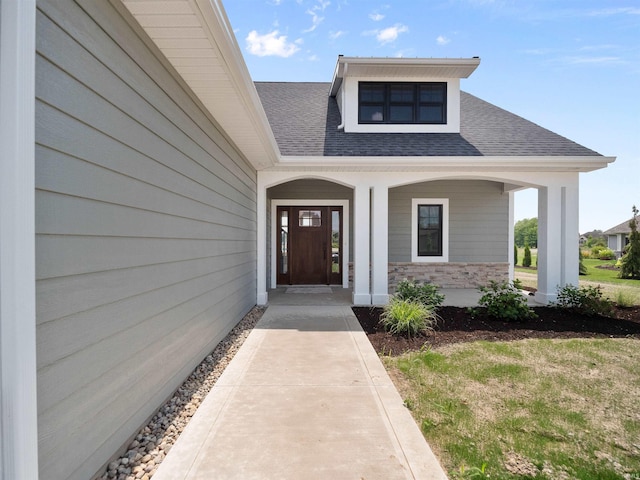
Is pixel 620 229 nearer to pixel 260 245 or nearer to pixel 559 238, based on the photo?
pixel 559 238

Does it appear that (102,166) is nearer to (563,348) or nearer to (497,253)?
(563,348)

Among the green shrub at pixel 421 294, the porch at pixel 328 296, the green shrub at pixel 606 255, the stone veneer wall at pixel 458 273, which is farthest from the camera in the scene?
the green shrub at pixel 606 255

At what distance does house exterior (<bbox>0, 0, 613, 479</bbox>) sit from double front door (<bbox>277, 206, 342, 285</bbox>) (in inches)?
95.7

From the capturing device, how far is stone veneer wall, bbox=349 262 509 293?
9.58 meters

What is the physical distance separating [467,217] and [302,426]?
27.7ft

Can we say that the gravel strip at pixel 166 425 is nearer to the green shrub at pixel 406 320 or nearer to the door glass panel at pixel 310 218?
the green shrub at pixel 406 320

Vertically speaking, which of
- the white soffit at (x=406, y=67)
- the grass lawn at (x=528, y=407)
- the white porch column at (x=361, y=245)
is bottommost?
the grass lawn at (x=528, y=407)

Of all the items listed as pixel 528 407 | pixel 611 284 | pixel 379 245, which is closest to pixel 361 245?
pixel 379 245

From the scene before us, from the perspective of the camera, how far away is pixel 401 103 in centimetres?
847

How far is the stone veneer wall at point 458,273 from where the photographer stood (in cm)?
958

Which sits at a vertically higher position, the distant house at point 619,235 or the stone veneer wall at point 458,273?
the distant house at point 619,235

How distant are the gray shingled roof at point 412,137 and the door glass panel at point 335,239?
240cm

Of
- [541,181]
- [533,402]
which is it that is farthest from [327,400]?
[541,181]

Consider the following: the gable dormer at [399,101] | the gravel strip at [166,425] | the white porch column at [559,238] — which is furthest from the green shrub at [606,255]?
the gravel strip at [166,425]
